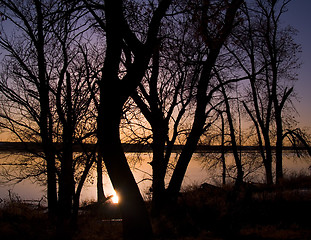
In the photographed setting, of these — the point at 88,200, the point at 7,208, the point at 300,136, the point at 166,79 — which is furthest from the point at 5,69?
the point at 300,136

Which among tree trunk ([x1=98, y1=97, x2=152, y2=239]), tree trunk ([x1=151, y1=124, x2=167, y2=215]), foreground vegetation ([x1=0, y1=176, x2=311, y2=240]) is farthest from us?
tree trunk ([x1=151, y1=124, x2=167, y2=215])

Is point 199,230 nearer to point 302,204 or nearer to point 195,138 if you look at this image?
point 195,138

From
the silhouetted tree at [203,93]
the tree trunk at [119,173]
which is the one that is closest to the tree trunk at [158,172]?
the silhouetted tree at [203,93]

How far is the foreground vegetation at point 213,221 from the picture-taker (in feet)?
22.1

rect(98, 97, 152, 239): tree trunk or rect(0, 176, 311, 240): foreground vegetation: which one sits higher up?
rect(98, 97, 152, 239): tree trunk

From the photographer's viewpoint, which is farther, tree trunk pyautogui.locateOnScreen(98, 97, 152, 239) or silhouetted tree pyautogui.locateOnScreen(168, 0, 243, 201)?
silhouetted tree pyautogui.locateOnScreen(168, 0, 243, 201)

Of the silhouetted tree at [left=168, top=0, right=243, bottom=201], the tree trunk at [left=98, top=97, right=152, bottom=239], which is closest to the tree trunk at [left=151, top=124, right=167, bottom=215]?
the silhouetted tree at [left=168, top=0, right=243, bottom=201]

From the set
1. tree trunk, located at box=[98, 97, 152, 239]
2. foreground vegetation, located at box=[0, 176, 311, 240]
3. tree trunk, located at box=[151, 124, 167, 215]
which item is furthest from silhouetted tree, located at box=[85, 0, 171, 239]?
tree trunk, located at box=[151, 124, 167, 215]

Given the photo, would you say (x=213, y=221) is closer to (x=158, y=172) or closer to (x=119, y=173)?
(x=158, y=172)

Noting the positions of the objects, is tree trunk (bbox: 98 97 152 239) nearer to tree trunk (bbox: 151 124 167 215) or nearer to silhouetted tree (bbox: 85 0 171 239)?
silhouetted tree (bbox: 85 0 171 239)

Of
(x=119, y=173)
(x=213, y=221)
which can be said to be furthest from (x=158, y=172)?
(x=119, y=173)

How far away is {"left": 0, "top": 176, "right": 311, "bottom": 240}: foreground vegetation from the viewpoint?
6746mm

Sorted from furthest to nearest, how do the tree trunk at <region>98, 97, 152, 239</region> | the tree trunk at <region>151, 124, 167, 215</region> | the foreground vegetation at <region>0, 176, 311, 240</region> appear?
the tree trunk at <region>151, 124, 167, 215</region>, the foreground vegetation at <region>0, 176, 311, 240</region>, the tree trunk at <region>98, 97, 152, 239</region>

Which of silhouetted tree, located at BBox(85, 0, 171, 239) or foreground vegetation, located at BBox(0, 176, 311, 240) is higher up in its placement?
silhouetted tree, located at BBox(85, 0, 171, 239)
